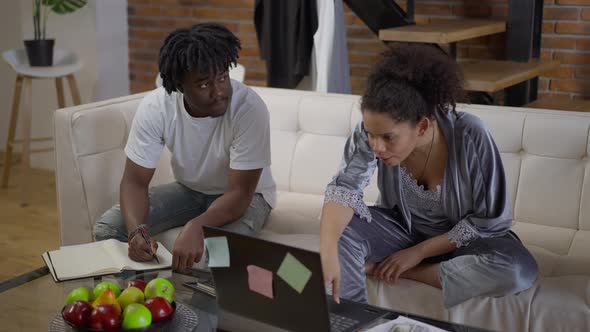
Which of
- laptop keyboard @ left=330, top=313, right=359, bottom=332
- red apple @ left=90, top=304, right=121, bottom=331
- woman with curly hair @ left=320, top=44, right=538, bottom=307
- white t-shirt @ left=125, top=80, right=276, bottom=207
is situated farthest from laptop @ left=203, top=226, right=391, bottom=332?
white t-shirt @ left=125, top=80, right=276, bottom=207

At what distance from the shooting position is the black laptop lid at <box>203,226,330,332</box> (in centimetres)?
149

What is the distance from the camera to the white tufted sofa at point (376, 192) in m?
2.09

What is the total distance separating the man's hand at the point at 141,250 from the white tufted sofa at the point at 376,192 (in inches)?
13.8

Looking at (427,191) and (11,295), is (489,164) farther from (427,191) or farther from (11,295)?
(11,295)

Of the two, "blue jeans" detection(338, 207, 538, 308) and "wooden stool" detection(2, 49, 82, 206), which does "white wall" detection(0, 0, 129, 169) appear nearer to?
"wooden stool" detection(2, 49, 82, 206)

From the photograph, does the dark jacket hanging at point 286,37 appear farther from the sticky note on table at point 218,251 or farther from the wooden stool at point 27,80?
the sticky note on table at point 218,251

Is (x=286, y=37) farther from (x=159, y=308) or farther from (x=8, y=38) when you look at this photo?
(x=159, y=308)

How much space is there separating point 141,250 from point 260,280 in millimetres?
638

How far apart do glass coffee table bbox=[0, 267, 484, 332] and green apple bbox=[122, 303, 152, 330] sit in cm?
9

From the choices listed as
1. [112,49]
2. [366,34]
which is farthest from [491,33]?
[112,49]

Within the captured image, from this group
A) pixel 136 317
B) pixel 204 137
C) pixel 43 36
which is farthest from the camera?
pixel 43 36

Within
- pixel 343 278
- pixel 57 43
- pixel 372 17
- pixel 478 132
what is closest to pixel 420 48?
pixel 478 132

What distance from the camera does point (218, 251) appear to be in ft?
5.32

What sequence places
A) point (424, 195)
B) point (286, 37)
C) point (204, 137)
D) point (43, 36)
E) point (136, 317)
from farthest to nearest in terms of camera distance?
point (43, 36)
point (286, 37)
point (204, 137)
point (424, 195)
point (136, 317)
